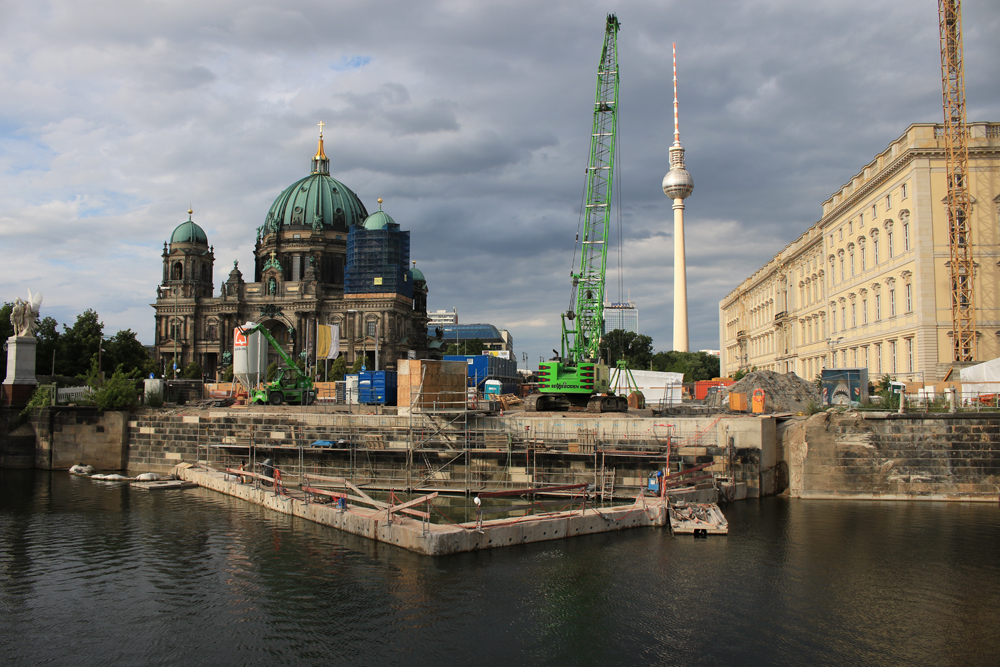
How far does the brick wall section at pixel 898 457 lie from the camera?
27.8 metres

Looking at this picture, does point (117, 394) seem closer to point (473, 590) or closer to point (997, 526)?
point (473, 590)

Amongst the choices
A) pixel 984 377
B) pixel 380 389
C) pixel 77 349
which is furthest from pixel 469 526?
pixel 77 349

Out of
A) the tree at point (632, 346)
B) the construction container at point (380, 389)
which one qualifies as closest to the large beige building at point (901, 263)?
the construction container at point (380, 389)

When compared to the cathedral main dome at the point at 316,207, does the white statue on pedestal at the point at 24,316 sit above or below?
below

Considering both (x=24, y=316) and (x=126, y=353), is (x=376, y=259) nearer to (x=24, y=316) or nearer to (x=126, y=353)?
(x=126, y=353)

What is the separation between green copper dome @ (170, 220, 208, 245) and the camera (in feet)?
364

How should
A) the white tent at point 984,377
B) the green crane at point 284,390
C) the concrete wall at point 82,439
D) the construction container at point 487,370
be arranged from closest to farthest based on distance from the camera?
the white tent at point 984,377 < the concrete wall at point 82,439 < the green crane at point 284,390 < the construction container at point 487,370

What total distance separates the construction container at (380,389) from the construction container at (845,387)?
2441 centimetres

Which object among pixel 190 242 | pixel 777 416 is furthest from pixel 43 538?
pixel 190 242

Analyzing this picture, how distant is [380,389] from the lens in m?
42.2

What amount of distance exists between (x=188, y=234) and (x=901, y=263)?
10130 centimetres

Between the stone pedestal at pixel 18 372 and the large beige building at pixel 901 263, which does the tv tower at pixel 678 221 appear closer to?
the large beige building at pixel 901 263

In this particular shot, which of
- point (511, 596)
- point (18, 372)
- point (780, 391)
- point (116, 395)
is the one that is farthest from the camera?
point (18, 372)

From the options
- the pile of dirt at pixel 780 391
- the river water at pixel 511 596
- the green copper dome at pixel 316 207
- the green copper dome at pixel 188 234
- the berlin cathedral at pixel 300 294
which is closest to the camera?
the river water at pixel 511 596
